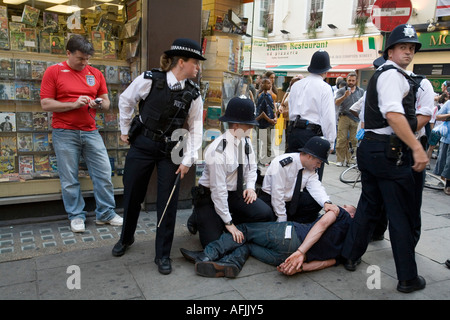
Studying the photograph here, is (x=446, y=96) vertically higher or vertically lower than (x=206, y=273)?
higher

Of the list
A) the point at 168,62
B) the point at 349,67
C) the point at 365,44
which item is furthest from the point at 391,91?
the point at 349,67

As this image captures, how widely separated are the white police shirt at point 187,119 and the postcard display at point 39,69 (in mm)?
1529

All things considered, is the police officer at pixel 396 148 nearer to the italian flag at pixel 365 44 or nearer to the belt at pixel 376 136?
the belt at pixel 376 136

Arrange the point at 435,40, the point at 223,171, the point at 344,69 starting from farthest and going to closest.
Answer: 1. the point at 344,69
2. the point at 435,40
3. the point at 223,171

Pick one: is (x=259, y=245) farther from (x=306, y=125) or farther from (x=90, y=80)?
(x=90, y=80)

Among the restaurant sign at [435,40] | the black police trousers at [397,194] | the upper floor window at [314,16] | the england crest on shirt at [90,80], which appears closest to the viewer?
the black police trousers at [397,194]

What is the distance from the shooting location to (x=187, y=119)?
11.7 feet

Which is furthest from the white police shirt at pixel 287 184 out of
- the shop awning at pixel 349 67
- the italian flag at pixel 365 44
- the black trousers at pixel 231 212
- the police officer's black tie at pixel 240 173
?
the italian flag at pixel 365 44

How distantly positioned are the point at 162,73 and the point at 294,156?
1.62 m

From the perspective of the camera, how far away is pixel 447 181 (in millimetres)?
6816

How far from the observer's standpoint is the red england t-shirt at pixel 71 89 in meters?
4.06

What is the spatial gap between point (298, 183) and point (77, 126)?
2.43 meters
